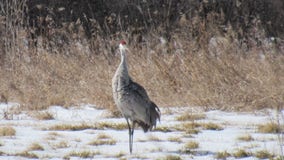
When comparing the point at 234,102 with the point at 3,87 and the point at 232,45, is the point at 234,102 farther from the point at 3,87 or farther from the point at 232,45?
the point at 3,87

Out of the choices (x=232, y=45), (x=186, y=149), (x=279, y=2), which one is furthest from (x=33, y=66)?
(x=279, y=2)

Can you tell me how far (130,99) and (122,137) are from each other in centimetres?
101

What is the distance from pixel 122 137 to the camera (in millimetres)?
8945

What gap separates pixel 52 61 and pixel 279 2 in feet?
29.8

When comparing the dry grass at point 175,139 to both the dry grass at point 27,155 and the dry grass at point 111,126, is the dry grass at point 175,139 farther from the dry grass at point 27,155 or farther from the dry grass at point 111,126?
the dry grass at point 27,155

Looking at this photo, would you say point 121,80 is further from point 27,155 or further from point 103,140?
point 27,155

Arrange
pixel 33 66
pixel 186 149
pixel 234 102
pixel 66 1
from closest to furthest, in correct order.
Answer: pixel 186 149, pixel 234 102, pixel 33 66, pixel 66 1

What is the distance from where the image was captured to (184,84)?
38.1ft

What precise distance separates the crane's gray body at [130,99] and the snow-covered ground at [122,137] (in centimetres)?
→ 35

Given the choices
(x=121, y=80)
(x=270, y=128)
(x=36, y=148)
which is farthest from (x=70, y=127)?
(x=270, y=128)

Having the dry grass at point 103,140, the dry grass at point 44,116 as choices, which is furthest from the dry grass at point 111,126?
the dry grass at point 44,116

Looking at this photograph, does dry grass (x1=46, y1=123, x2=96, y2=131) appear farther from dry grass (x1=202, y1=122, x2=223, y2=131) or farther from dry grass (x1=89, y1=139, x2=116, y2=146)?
dry grass (x1=202, y1=122, x2=223, y2=131)

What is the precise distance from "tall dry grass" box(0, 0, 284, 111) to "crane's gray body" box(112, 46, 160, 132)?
8.18 ft

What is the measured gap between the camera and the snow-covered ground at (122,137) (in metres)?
7.73
